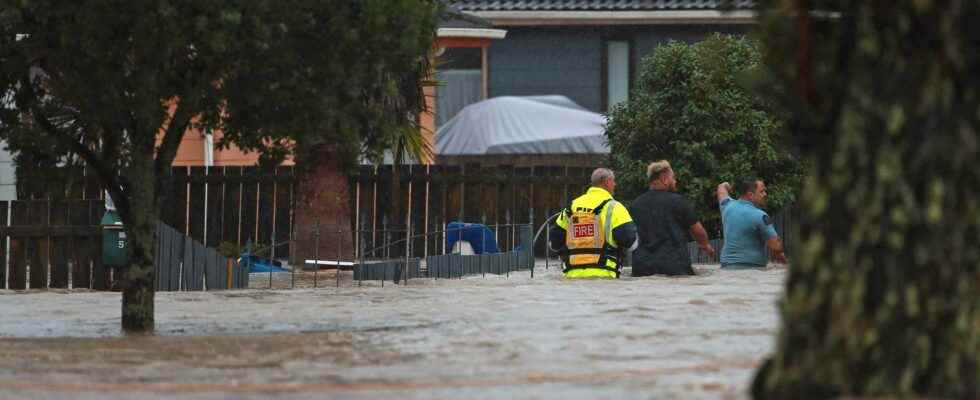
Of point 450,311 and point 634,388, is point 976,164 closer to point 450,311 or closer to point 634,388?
point 634,388

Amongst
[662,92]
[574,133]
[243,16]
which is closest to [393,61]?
[243,16]

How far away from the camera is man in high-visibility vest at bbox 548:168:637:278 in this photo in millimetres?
19406

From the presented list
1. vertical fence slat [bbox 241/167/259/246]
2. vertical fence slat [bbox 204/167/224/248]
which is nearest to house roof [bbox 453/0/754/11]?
vertical fence slat [bbox 241/167/259/246]

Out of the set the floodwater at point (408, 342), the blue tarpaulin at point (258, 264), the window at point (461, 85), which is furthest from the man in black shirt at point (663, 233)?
the window at point (461, 85)

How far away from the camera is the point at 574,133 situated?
35.7m

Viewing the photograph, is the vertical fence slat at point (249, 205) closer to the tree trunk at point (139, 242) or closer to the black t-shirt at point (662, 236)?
the black t-shirt at point (662, 236)

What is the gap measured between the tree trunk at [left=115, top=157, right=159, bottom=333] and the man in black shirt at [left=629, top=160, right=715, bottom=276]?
25.1ft

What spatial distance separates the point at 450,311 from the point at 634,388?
687 centimetres

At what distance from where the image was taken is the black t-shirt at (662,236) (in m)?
20.6

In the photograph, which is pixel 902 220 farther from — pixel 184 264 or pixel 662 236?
pixel 662 236

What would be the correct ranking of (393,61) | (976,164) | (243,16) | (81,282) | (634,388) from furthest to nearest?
(81,282)
(393,61)
(243,16)
(634,388)
(976,164)

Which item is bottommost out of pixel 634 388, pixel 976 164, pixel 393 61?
pixel 634 388

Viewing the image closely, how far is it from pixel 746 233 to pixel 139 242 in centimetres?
894

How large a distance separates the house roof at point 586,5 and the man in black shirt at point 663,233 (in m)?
16.8
